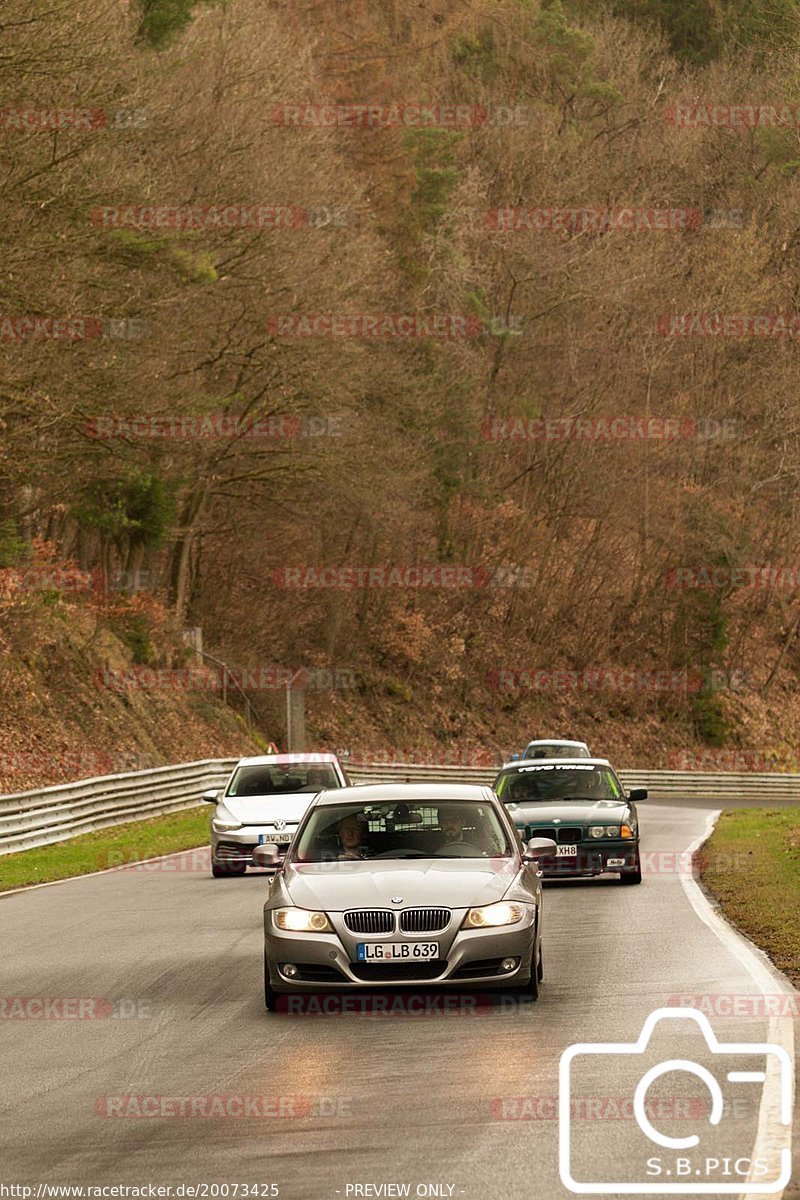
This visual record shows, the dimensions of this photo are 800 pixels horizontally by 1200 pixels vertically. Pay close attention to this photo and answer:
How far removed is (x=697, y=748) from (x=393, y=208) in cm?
2277

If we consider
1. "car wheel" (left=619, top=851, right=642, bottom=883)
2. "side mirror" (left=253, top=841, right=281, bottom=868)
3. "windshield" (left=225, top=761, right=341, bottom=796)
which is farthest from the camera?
"windshield" (left=225, top=761, right=341, bottom=796)

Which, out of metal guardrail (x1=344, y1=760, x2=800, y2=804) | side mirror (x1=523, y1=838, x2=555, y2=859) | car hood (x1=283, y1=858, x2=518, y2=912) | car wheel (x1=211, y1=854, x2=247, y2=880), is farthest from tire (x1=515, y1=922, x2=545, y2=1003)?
metal guardrail (x1=344, y1=760, x2=800, y2=804)

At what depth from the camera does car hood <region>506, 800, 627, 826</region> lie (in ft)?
69.5

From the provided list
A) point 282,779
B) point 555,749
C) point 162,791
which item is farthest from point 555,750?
point 282,779

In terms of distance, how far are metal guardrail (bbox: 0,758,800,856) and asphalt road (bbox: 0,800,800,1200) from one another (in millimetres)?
12252

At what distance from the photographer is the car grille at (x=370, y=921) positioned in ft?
37.2

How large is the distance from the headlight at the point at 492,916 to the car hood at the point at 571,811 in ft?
31.6

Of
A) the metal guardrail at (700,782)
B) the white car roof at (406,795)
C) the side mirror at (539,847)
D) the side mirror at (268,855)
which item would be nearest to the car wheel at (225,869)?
the white car roof at (406,795)

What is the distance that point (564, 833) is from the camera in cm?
2120

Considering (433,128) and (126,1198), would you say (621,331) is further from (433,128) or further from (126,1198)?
(126,1198)

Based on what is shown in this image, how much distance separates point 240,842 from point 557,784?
13.8 ft

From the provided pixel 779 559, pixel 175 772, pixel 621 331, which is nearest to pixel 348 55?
pixel 621 331

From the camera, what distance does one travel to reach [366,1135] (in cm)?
784

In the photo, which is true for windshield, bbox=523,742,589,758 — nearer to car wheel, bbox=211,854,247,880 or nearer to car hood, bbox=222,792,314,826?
car hood, bbox=222,792,314,826
